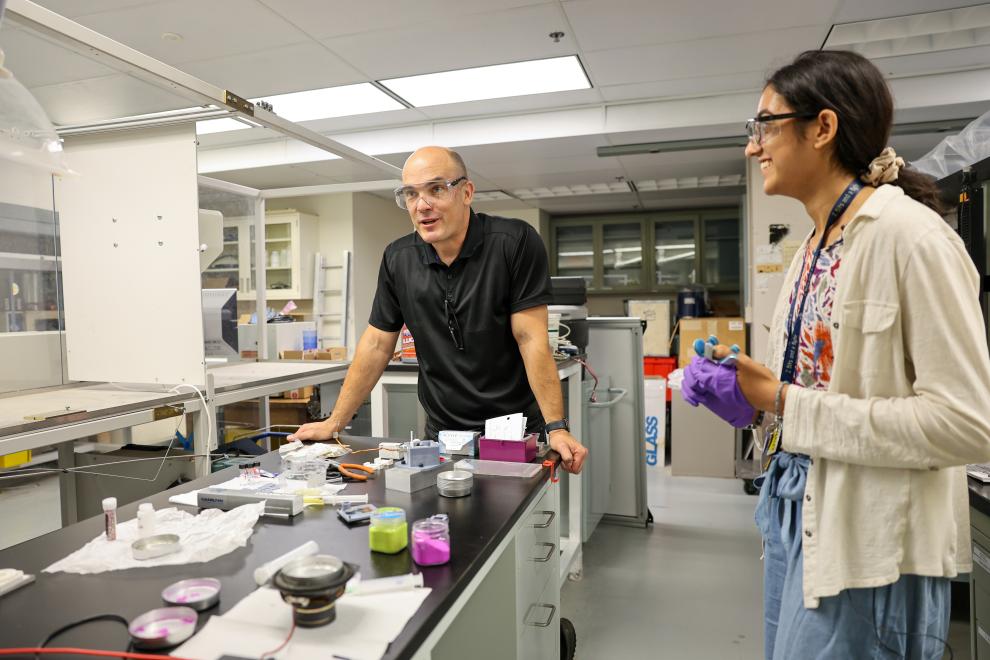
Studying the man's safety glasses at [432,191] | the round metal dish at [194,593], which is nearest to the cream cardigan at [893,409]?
the round metal dish at [194,593]

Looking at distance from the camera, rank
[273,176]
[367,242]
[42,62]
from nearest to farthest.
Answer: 1. [42,62]
2. [273,176]
3. [367,242]

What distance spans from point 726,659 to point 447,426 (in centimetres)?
132

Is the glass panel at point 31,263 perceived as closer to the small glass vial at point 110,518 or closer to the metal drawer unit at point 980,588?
the small glass vial at point 110,518

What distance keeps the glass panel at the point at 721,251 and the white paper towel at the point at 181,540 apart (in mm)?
6592

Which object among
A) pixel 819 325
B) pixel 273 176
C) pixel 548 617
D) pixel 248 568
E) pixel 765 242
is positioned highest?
pixel 273 176

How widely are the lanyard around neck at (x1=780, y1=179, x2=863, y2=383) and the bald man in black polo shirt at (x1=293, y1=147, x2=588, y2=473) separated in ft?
2.25

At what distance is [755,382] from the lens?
0.98 m

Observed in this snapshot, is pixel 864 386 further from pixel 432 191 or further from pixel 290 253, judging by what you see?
pixel 290 253

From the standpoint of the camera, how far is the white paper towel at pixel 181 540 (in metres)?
0.86

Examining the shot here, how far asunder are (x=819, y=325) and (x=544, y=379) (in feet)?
2.56

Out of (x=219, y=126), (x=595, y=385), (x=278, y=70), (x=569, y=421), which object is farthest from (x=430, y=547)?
(x=219, y=126)

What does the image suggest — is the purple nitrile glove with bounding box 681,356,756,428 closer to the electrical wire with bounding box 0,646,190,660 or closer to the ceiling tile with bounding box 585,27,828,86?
the electrical wire with bounding box 0,646,190,660

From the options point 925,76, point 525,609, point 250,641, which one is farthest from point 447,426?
point 925,76

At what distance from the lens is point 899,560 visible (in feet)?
2.90
